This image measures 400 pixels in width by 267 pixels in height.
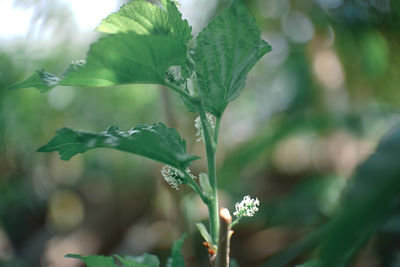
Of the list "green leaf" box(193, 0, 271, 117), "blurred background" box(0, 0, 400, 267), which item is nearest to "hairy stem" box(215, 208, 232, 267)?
"green leaf" box(193, 0, 271, 117)

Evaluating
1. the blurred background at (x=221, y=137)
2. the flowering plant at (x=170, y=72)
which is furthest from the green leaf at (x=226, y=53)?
the blurred background at (x=221, y=137)

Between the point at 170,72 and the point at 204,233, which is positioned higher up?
the point at 170,72

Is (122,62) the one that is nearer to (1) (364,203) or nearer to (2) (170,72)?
(2) (170,72)

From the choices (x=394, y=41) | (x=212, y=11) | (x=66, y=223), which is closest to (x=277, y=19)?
(x=212, y=11)

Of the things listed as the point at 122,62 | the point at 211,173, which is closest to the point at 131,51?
the point at 122,62

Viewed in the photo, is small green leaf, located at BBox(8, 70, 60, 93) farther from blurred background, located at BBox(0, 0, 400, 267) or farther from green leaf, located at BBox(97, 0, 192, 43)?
blurred background, located at BBox(0, 0, 400, 267)

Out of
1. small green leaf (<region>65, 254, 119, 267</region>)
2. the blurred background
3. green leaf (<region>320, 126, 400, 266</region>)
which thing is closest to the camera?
green leaf (<region>320, 126, 400, 266</region>)
